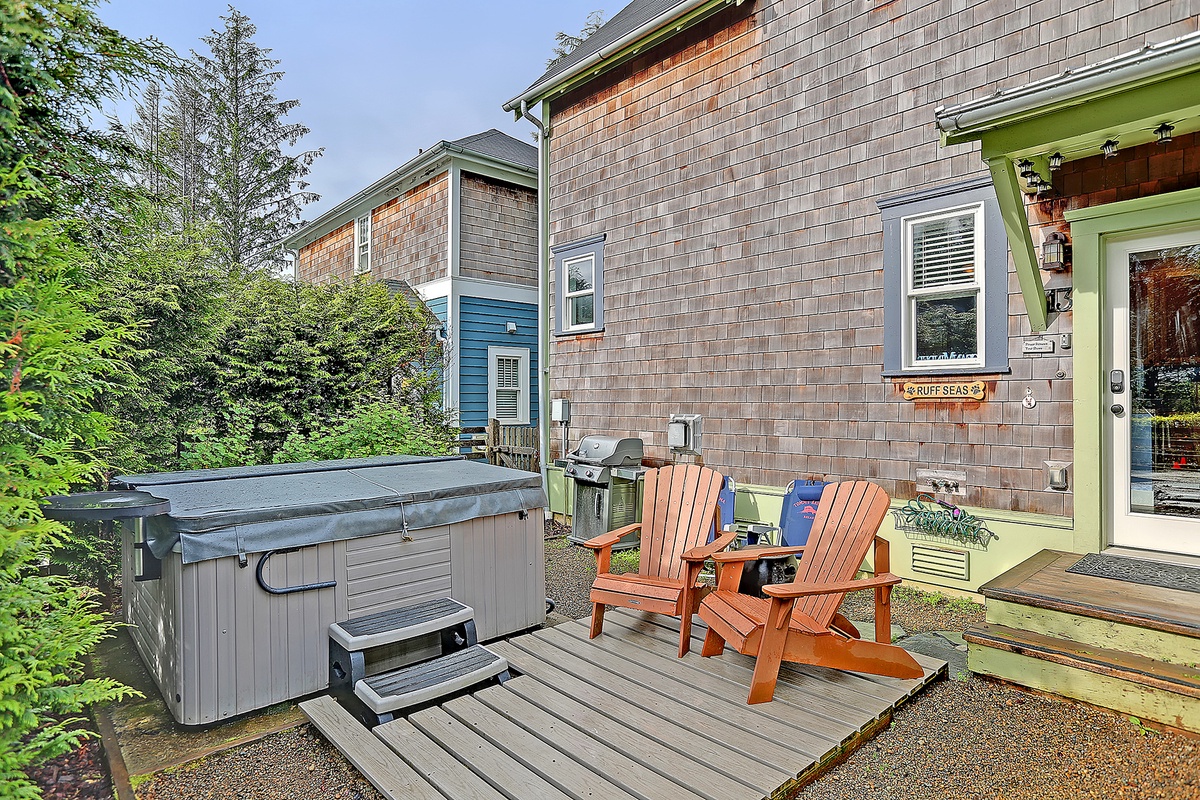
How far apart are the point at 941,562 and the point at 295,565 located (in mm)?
4240

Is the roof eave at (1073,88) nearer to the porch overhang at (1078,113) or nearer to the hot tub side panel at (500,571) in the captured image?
the porch overhang at (1078,113)

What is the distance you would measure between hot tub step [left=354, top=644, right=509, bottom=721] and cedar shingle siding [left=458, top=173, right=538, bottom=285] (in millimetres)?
7849

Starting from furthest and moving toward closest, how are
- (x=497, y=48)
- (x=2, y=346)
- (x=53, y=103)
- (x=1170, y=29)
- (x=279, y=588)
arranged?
(x=497, y=48) < (x=1170, y=29) < (x=279, y=588) < (x=53, y=103) < (x=2, y=346)

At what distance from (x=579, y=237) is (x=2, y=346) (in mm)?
6181

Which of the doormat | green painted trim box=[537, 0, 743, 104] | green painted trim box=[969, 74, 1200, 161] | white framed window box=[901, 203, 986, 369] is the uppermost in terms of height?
green painted trim box=[537, 0, 743, 104]

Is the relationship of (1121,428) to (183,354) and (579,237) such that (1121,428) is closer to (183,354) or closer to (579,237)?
(579,237)

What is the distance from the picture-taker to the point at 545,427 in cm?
780

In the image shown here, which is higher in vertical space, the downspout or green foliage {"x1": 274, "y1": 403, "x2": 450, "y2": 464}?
the downspout

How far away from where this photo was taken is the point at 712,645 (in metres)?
3.18

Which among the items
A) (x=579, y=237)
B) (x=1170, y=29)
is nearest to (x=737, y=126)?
(x=579, y=237)

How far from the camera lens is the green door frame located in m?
3.90

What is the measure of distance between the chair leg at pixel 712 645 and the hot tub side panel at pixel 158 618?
235 centimetres

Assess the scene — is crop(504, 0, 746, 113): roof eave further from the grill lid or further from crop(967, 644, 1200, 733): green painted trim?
crop(967, 644, 1200, 733): green painted trim

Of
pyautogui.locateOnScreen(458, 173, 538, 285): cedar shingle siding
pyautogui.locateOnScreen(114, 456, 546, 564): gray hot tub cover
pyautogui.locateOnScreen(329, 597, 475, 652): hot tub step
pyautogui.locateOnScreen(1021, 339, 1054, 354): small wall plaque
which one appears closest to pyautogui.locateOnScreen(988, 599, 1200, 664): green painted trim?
pyautogui.locateOnScreen(1021, 339, 1054, 354): small wall plaque
